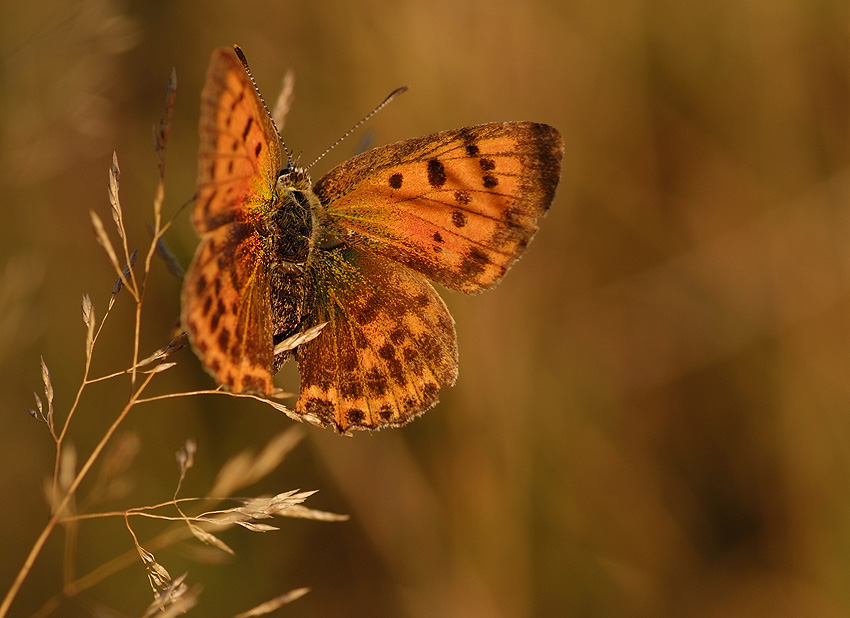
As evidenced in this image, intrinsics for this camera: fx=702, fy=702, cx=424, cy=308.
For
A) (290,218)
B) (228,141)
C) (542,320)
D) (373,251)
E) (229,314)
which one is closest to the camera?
(228,141)

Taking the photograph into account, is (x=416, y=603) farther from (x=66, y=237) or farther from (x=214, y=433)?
(x=66, y=237)

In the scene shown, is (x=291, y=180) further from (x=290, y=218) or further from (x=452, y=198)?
(x=452, y=198)

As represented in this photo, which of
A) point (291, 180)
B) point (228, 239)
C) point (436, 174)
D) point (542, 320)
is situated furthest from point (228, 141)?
point (542, 320)

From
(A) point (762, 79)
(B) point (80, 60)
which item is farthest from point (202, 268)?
(A) point (762, 79)

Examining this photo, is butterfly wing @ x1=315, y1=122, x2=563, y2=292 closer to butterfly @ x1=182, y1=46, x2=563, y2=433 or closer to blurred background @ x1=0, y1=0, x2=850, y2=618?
butterfly @ x1=182, y1=46, x2=563, y2=433

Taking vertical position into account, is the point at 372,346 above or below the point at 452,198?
below

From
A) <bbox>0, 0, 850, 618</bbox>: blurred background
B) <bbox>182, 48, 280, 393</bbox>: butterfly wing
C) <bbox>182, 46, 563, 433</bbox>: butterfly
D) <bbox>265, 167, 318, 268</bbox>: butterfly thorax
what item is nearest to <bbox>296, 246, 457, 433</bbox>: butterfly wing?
<bbox>182, 46, 563, 433</bbox>: butterfly

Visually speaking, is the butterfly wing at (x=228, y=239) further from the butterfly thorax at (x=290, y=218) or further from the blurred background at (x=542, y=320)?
the blurred background at (x=542, y=320)
